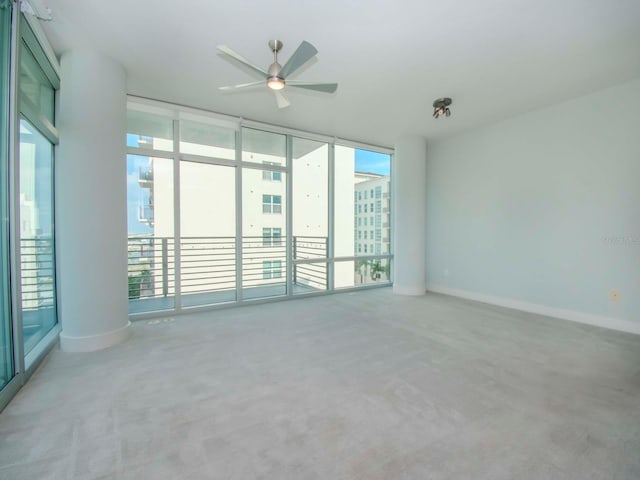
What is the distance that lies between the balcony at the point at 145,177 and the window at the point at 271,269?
6.27ft

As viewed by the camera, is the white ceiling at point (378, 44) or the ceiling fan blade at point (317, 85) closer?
the white ceiling at point (378, 44)

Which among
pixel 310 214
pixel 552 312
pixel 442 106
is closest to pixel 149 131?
pixel 310 214

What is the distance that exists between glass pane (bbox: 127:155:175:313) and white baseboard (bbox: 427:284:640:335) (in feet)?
14.9

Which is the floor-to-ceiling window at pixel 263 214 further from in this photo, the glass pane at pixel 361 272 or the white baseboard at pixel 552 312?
the white baseboard at pixel 552 312

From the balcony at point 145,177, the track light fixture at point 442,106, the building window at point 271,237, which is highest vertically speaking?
the track light fixture at point 442,106

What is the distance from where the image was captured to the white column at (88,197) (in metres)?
2.68

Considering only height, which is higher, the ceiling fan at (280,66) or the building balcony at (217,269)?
the ceiling fan at (280,66)

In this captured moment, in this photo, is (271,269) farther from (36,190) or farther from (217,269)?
(36,190)

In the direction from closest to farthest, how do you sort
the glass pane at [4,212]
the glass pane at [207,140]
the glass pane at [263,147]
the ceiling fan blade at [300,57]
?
the glass pane at [4,212] < the ceiling fan blade at [300,57] < the glass pane at [207,140] < the glass pane at [263,147]

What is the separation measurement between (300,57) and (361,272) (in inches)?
159

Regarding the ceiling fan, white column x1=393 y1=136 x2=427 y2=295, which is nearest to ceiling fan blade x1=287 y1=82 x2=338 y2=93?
the ceiling fan

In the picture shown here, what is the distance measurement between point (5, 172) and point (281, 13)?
2241 millimetres

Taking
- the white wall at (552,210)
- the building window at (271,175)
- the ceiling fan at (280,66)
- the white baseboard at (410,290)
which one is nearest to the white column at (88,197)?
the ceiling fan at (280,66)

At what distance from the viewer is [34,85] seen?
258 centimetres
